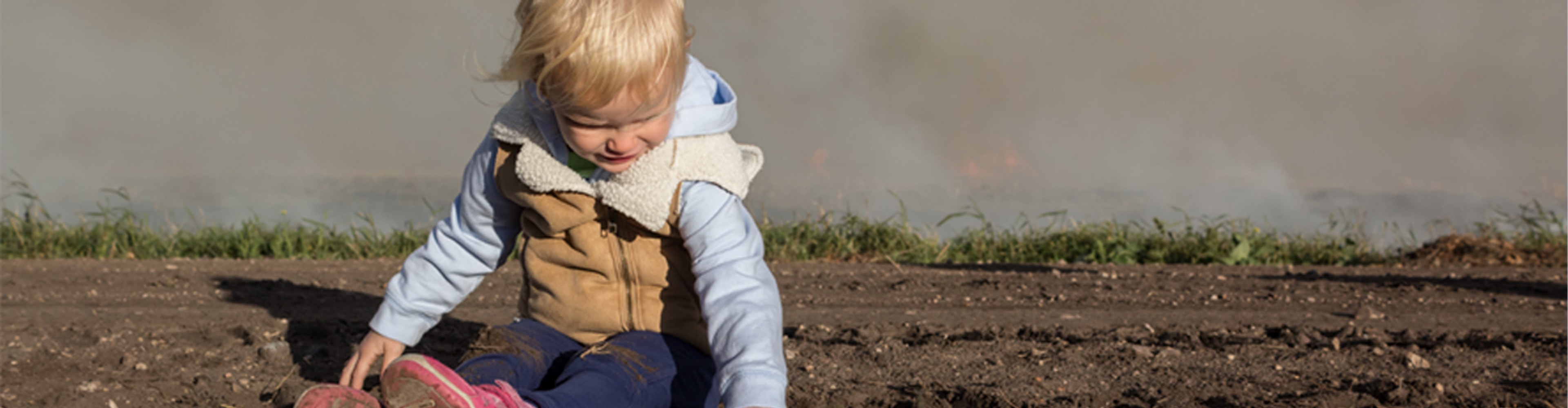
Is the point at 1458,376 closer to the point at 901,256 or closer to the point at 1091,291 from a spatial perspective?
the point at 1091,291

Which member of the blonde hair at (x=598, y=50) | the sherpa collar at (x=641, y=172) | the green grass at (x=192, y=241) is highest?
the blonde hair at (x=598, y=50)

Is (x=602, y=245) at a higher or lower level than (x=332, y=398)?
higher

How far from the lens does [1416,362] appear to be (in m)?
3.09

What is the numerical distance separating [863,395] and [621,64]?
4.13 ft

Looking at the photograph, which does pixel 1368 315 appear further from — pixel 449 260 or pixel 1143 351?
pixel 449 260

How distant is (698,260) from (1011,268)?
378 centimetres

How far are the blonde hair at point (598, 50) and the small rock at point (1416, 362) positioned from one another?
2467 mm

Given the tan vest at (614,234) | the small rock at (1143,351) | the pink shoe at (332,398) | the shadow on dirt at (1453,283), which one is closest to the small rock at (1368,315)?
the shadow on dirt at (1453,283)

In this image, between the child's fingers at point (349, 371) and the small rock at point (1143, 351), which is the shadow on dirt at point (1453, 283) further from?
the child's fingers at point (349, 371)

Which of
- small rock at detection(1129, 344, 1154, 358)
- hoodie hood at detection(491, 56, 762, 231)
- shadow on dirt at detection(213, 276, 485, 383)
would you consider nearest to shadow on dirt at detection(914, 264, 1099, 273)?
small rock at detection(1129, 344, 1154, 358)

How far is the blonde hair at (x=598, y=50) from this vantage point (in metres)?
1.74

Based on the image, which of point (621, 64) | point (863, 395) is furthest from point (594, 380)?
point (863, 395)

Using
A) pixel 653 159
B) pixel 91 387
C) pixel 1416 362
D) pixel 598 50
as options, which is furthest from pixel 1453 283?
pixel 91 387

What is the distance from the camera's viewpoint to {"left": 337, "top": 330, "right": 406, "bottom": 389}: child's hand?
230 centimetres
